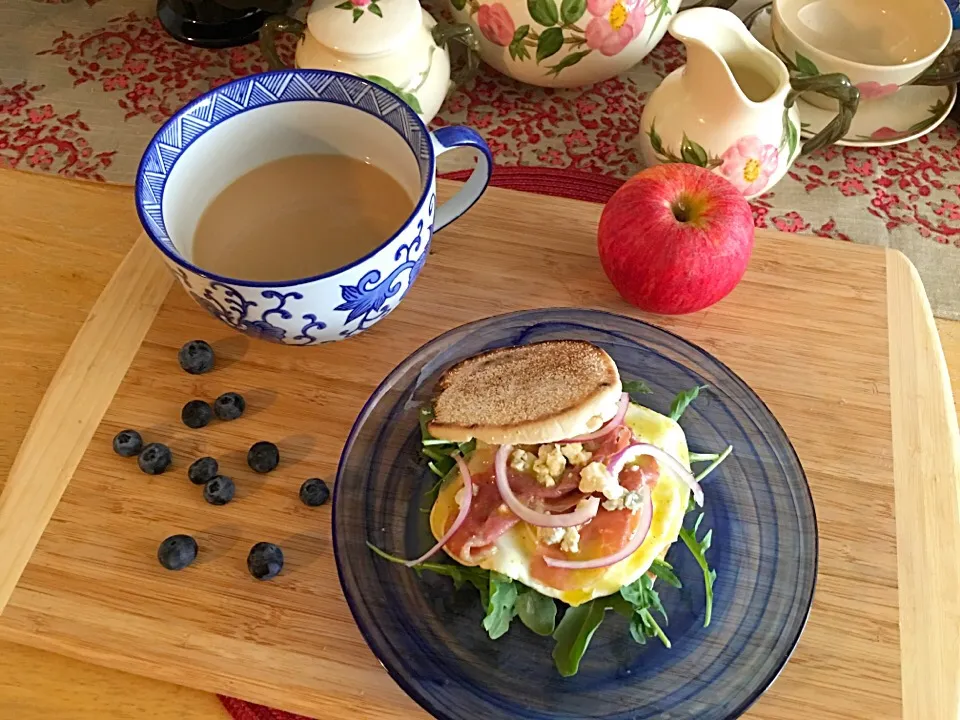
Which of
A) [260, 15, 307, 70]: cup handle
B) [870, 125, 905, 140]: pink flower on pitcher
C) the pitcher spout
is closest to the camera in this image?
the pitcher spout

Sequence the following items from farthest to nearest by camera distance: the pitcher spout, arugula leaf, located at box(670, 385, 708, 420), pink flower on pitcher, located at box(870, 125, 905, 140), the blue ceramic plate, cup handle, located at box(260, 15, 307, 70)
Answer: pink flower on pitcher, located at box(870, 125, 905, 140), cup handle, located at box(260, 15, 307, 70), the pitcher spout, arugula leaf, located at box(670, 385, 708, 420), the blue ceramic plate

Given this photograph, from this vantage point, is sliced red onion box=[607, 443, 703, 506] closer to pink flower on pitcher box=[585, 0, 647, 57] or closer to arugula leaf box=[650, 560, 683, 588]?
arugula leaf box=[650, 560, 683, 588]

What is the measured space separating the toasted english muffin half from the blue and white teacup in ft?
0.34

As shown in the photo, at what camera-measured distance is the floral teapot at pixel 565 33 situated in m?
0.91

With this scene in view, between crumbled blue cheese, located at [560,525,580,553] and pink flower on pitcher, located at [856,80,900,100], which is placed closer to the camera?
crumbled blue cheese, located at [560,525,580,553]

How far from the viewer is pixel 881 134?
1030 mm

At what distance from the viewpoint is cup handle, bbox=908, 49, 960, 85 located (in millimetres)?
979

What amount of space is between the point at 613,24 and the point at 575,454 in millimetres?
554

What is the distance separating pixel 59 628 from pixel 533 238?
540 mm

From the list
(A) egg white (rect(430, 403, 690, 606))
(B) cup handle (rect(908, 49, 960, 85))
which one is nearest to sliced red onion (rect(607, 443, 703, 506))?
(A) egg white (rect(430, 403, 690, 606))

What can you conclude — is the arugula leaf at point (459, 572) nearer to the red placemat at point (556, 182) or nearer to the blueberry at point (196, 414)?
the blueberry at point (196, 414)

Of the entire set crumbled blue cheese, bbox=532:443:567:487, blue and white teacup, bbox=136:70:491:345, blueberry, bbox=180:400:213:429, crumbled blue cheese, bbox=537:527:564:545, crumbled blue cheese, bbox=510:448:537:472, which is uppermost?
blue and white teacup, bbox=136:70:491:345

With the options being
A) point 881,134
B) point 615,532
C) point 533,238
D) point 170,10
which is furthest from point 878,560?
point 170,10

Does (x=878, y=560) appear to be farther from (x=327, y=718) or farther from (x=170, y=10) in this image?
(x=170, y=10)
